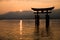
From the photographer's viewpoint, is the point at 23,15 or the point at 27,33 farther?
the point at 23,15

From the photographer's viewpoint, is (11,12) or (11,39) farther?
(11,12)

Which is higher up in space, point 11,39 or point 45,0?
point 45,0

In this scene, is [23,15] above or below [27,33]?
above

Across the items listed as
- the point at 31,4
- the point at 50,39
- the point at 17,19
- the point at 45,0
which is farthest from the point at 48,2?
the point at 50,39

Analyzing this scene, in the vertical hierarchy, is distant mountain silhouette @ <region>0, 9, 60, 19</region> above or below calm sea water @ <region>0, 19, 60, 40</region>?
above

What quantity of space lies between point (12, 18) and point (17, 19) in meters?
0.43

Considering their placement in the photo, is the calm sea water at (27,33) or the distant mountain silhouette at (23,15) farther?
the distant mountain silhouette at (23,15)

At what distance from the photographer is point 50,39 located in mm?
5961

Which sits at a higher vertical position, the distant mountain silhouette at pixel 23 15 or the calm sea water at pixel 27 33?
the distant mountain silhouette at pixel 23 15

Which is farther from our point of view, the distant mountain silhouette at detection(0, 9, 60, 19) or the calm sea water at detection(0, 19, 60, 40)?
the distant mountain silhouette at detection(0, 9, 60, 19)

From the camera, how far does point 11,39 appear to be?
238 inches

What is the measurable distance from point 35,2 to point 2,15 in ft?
7.37

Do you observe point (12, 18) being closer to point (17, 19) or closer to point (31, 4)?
point (17, 19)

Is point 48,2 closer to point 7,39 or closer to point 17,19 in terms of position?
point 17,19
